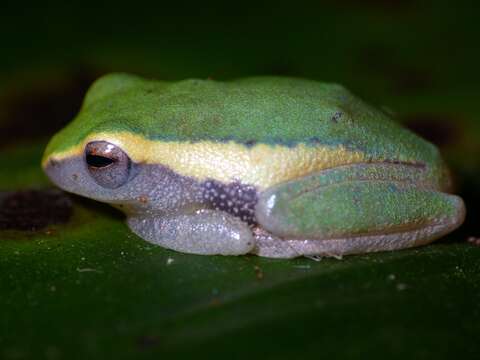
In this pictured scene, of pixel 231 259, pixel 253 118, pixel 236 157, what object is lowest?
pixel 231 259

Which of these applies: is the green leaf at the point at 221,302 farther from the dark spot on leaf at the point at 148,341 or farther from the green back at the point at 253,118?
the green back at the point at 253,118

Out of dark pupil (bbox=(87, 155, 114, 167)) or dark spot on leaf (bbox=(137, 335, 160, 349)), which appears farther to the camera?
dark pupil (bbox=(87, 155, 114, 167))

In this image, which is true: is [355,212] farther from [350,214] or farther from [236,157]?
[236,157]

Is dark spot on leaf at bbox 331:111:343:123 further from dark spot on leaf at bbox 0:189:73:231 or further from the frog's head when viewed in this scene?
dark spot on leaf at bbox 0:189:73:231

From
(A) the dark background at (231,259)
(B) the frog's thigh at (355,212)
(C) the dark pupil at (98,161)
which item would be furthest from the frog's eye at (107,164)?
(B) the frog's thigh at (355,212)

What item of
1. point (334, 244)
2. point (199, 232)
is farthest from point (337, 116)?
point (199, 232)

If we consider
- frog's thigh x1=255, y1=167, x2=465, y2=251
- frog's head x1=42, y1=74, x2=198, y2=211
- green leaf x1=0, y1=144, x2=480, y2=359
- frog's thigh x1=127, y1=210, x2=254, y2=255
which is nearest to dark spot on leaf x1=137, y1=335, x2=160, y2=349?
green leaf x1=0, y1=144, x2=480, y2=359
